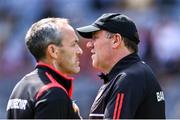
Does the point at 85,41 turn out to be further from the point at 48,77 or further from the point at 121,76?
the point at 48,77

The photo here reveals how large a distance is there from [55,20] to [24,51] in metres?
7.68

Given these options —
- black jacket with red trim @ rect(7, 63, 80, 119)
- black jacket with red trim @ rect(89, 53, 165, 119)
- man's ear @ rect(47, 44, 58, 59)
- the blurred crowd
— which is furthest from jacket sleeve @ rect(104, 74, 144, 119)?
the blurred crowd

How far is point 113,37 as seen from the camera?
18.8ft

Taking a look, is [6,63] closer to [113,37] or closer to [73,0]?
[73,0]

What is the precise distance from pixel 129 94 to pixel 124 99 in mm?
52

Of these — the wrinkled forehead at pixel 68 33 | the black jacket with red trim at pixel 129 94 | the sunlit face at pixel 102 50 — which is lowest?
the black jacket with red trim at pixel 129 94

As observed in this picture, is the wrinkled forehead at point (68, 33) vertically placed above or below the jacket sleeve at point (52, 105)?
above

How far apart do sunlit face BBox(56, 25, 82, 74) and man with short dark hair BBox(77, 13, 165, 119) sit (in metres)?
0.33

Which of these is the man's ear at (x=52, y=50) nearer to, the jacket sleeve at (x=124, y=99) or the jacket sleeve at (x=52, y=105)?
the jacket sleeve at (x=52, y=105)

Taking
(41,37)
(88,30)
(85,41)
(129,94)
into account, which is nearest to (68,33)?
(41,37)

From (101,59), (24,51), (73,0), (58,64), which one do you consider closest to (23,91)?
(58,64)

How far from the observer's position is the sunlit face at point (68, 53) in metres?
5.40

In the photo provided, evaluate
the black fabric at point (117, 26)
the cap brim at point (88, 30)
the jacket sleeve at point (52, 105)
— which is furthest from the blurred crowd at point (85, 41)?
the jacket sleeve at point (52, 105)

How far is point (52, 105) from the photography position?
16.4 feet
